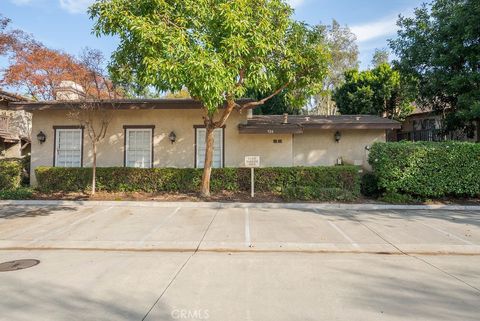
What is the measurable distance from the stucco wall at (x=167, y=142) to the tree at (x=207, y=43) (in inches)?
138

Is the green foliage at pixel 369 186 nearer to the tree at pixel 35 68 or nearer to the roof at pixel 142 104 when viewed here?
the roof at pixel 142 104

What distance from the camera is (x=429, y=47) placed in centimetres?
1538

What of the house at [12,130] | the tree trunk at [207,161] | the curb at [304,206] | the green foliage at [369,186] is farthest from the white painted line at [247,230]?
the house at [12,130]

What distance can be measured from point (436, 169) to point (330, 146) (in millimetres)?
4479

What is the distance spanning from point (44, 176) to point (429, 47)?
1743 centimetres

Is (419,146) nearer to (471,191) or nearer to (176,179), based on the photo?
(471,191)

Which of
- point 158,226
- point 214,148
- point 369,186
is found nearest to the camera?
point 158,226

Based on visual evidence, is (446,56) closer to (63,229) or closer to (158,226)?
(158,226)

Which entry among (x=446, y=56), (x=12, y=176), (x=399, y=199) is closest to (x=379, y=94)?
(x=446, y=56)

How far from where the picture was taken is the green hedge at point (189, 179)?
1257 cm

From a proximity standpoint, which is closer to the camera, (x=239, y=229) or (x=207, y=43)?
(x=239, y=229)

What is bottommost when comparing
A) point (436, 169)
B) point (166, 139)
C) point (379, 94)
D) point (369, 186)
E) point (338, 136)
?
point (369, 186)

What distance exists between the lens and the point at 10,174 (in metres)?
13.7

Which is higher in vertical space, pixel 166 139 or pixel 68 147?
pixel 166 139
